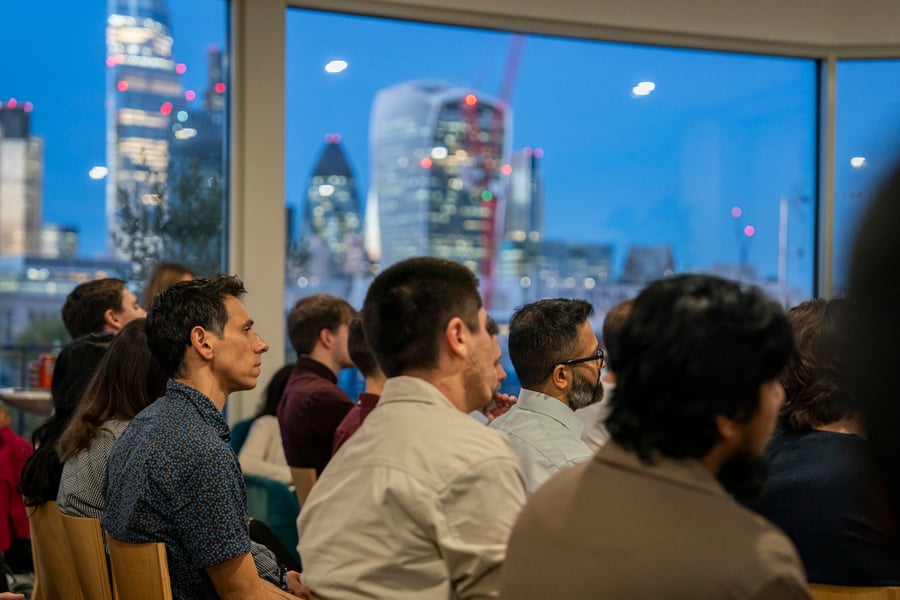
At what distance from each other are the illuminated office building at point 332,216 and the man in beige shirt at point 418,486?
417 cm

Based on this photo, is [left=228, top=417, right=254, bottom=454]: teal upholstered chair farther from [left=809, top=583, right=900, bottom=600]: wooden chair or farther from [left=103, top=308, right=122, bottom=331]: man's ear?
[left=809, top=583, right=900, bottom=600]: wooden chair

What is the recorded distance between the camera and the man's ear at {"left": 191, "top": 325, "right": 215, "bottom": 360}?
2.68m

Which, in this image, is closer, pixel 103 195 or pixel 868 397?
pixel 868 397

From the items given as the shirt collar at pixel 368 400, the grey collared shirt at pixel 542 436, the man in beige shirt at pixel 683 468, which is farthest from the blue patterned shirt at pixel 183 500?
the man in beige shirt at pixel 683 468

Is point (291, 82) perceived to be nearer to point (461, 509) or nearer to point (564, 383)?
point (564, 383)

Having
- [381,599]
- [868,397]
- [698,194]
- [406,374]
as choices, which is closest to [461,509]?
[381,599]

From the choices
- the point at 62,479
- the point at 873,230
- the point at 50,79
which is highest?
the point at 50,79

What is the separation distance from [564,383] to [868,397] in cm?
192

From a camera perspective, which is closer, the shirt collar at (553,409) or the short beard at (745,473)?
the short beard at (745,473)

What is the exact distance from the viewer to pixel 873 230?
813 mm

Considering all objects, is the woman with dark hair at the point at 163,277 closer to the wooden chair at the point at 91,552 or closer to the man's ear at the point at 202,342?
the man's ear at the point at 202,342

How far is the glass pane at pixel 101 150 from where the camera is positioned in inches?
214

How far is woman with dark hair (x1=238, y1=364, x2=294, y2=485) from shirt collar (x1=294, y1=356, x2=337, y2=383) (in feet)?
1.55

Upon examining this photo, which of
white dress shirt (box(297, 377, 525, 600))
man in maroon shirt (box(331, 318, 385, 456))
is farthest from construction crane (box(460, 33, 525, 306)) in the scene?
white dress shirt (box(297, 377, 525, 600))
